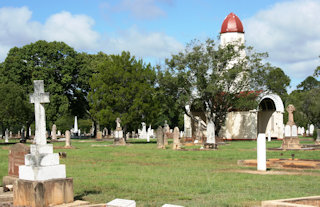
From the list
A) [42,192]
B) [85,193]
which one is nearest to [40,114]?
[42,192]

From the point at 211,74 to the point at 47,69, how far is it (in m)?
22.3

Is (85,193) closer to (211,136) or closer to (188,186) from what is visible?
(188,186)

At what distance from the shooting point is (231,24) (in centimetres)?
5281

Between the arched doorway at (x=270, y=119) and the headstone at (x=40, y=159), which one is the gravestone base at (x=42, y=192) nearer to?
the headstone at (x=40, y=159)

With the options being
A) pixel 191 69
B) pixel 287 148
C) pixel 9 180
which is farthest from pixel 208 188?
pixel 191 69

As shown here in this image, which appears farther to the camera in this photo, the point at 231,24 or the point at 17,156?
the point at 231,24

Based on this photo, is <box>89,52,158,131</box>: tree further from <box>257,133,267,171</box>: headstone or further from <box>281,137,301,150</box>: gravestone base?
<box>257,133,267,171</box>: headstone

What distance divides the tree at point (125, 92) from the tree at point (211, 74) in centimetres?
372

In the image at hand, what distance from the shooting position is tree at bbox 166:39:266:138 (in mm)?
37469

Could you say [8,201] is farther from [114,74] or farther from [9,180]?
[114,74]

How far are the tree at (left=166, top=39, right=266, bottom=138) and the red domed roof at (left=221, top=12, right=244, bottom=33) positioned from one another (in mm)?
13282

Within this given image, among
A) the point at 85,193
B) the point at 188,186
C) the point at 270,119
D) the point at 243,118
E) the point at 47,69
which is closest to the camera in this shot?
the point at 85,193

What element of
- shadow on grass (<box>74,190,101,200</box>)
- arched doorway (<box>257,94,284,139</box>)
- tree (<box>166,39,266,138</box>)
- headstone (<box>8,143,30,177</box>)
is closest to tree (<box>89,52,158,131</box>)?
tree (<box>166,39,266,138</box>)

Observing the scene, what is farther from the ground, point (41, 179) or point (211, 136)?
point (211, 136)
